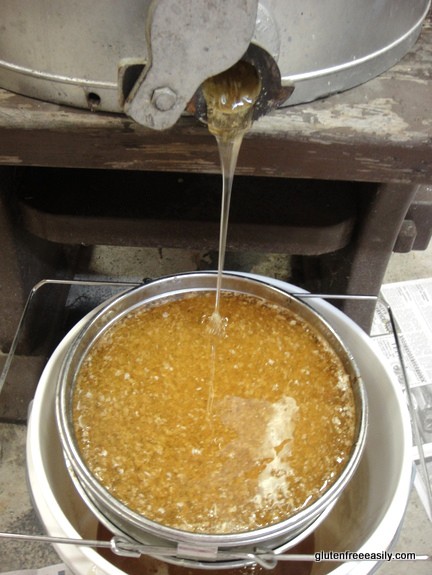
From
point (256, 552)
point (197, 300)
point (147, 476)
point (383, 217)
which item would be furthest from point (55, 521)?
point (383, 217)

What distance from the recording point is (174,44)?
437 mm

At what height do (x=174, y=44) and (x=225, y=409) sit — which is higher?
(x=174, y=44)

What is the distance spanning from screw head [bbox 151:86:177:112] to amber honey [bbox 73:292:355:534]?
39 cm

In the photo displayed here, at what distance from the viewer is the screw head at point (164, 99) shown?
465mm

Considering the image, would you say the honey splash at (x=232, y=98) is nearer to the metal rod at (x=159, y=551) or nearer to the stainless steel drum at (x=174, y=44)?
the stainless steel drum at (x=174, y=44)

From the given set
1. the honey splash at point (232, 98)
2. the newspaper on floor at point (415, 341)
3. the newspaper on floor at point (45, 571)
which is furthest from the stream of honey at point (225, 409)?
the newspaper on floor at point (415, 341)

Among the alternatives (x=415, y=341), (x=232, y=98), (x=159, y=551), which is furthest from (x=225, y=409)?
(x=415, y=341)

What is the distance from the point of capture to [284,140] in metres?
0.65

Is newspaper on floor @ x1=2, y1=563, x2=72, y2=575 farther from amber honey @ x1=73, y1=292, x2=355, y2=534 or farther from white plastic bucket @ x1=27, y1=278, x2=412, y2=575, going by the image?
amber honey @ x1=73, y1=292, x2=355, y2=534

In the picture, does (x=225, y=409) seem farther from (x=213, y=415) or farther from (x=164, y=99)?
(x=164, y=99)

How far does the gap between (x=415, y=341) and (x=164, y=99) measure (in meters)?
0.96

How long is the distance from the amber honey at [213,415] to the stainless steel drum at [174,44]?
329 mm

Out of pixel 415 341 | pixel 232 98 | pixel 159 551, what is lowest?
pixel 415 341

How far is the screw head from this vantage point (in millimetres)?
465
